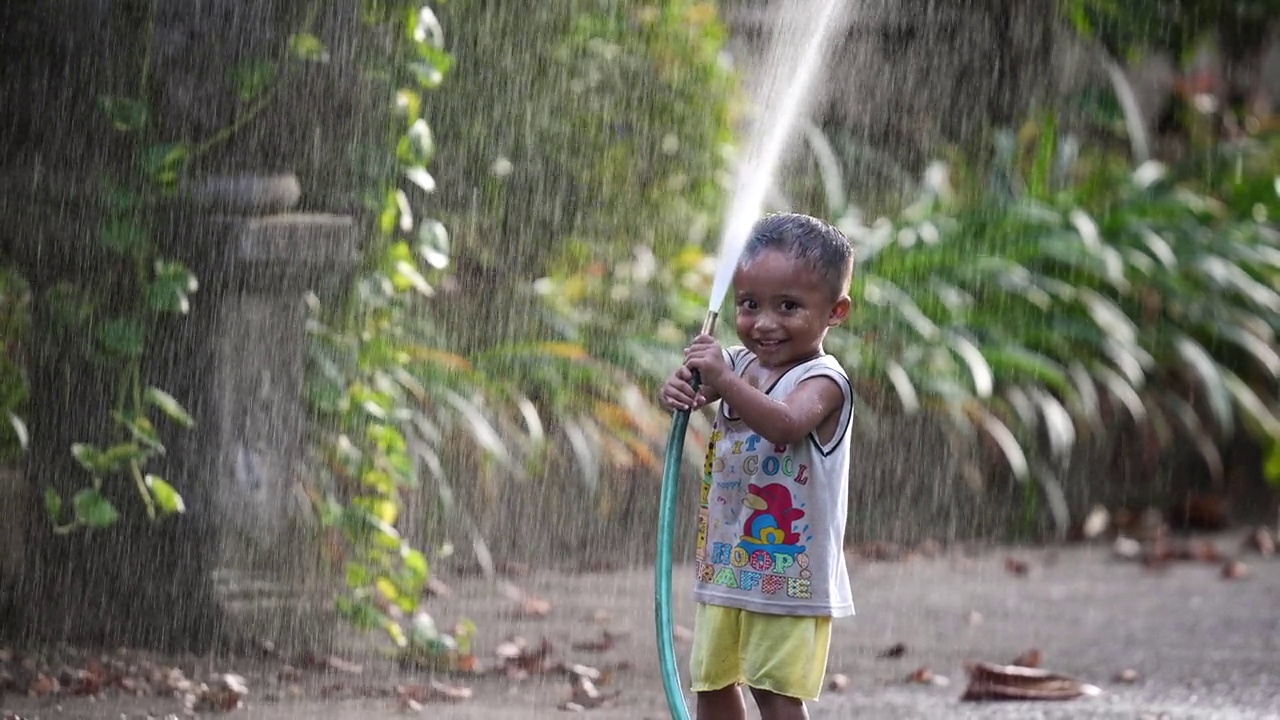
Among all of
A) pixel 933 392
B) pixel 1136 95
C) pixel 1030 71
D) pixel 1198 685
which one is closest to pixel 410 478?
pixel 1198 685

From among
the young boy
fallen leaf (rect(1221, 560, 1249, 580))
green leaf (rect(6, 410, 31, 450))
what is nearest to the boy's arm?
the young boy

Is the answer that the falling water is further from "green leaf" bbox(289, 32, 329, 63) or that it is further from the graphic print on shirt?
"green leaf" bbox(289, 32, 329, 63)

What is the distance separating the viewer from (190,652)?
354 cm

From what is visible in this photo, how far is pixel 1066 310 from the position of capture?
5.72 meters

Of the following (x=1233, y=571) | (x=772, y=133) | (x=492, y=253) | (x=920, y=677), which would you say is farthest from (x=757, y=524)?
(x=1233, y=571)

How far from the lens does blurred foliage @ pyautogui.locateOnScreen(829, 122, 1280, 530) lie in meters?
5.37

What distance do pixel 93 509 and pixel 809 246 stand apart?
1.59 metres

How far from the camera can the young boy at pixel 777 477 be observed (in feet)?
7.81

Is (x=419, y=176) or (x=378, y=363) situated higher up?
(x=419, y=176)

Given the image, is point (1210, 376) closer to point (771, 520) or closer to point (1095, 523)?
point (1095, 523)

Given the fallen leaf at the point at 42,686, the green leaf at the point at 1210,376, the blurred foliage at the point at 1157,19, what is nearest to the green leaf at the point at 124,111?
the fallen leaf at the point at 42,686

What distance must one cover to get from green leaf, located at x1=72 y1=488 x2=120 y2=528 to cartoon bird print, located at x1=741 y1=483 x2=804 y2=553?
1449mm

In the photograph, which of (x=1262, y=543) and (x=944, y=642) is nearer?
(x=944, y=642)

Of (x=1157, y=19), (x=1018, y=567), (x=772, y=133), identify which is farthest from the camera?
(x=1157, y=19)
